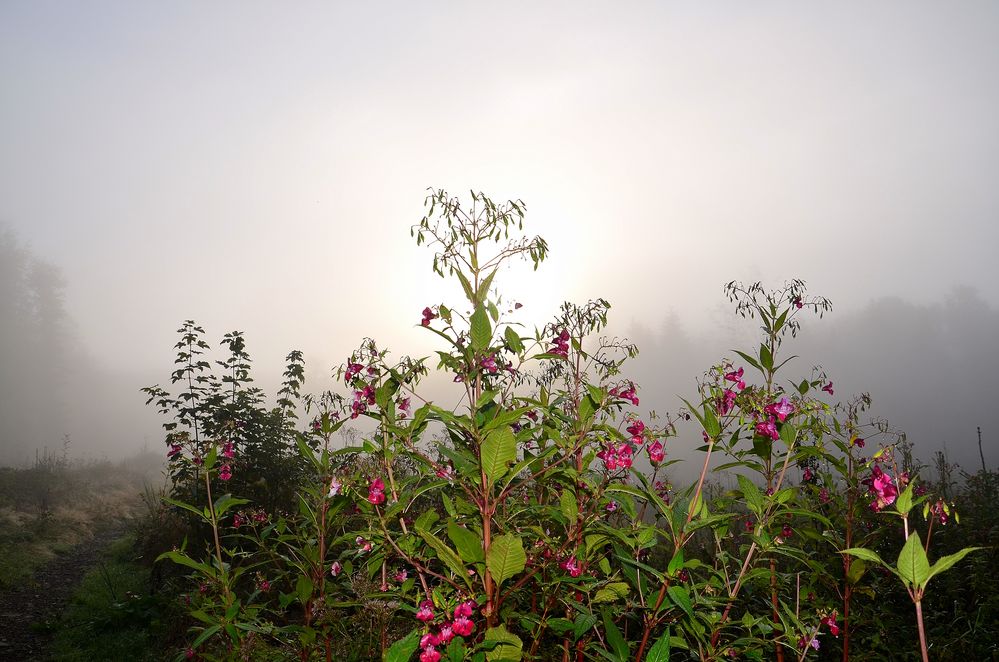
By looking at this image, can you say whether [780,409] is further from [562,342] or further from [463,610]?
[463,610]

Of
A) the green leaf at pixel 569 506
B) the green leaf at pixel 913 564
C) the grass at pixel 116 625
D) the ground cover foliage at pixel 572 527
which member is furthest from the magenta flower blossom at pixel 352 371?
the grass at pixel 116 625

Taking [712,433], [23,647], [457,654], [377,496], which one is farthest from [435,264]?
[23,647]

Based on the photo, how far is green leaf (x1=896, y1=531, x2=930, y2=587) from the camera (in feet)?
4.08

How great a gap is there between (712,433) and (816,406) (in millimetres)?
595

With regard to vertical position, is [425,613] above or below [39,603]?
above

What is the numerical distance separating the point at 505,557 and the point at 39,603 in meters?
10.1

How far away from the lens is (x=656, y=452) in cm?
240

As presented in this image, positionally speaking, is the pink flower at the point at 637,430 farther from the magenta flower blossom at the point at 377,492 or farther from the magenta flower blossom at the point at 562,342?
the magenta flower blossom at the point at 377,492

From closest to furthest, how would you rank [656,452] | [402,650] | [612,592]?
[402,650], [612,592], [656,452]

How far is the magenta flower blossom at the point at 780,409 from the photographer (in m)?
2.06

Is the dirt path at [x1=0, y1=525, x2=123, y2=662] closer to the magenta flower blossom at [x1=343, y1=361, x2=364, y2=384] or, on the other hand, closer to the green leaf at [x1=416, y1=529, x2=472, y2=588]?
the magenta flower blossom at [x1=343, y1=361, x2=364, y2=384]

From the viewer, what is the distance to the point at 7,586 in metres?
8.30

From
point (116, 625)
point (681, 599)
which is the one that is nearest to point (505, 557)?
point (681, 599)

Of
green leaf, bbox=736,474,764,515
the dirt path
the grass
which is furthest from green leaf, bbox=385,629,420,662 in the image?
the dirt path
